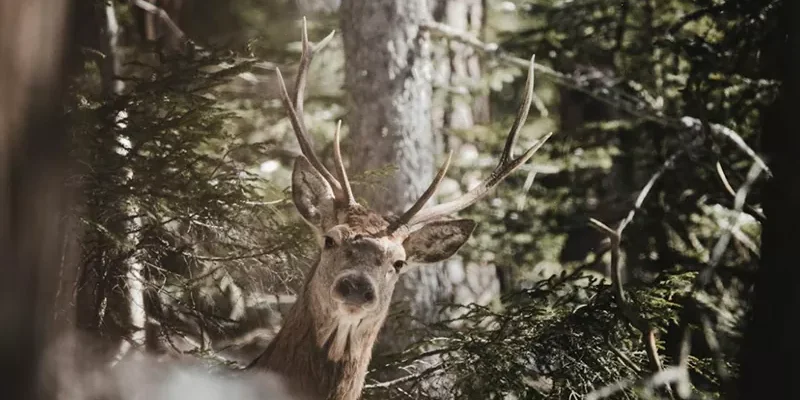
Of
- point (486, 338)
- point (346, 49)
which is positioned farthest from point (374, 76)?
point (486, 338)

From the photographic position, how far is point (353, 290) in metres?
5.11

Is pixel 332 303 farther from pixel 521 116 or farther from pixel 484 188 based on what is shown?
pixel 521 116

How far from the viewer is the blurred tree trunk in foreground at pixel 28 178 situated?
2453 millimetres

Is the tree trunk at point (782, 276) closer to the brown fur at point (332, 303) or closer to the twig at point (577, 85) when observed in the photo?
the brown fur at point (332, 303)

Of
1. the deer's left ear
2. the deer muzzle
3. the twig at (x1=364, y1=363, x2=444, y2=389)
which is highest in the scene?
the deer's left ear

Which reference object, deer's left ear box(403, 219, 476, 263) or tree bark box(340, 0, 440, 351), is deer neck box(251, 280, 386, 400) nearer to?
deer's left ear box(403, 219, 476, 263)

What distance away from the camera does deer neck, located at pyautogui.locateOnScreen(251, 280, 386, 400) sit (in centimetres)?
543

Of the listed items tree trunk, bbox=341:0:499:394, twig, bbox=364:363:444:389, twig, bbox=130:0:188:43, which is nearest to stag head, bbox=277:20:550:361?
twig, bbox=364:363:444:389

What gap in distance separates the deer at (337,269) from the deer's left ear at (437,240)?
1 cm

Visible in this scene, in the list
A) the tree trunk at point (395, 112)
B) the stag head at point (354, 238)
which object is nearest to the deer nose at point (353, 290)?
the stag head at point (354, 238)

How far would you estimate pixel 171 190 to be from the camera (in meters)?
5.53

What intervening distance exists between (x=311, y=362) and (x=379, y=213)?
5.08ft

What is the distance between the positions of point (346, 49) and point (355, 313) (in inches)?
106

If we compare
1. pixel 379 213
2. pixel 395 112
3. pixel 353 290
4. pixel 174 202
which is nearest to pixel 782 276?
pixel 353 290
